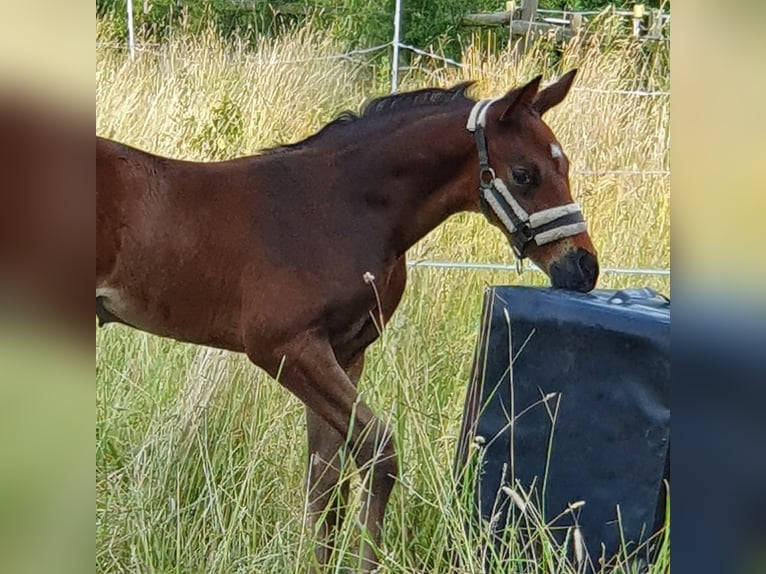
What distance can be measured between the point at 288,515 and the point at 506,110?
4.38 feet

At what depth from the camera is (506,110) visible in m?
2.79

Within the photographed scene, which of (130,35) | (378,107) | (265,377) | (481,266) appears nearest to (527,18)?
(378,107)

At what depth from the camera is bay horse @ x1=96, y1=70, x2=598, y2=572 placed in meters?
2.82

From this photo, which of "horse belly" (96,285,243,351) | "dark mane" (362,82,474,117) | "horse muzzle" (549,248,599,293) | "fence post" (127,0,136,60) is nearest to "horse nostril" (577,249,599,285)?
"horse muzzle" (549,248,599,293)

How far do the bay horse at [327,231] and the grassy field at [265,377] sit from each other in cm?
5

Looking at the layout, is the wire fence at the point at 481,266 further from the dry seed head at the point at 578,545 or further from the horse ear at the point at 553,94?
the dry seed head at the point at 578,545

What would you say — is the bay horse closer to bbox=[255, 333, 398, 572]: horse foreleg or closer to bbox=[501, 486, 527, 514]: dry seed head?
bbox=[255, 333, 398, 572]: horse foreleg

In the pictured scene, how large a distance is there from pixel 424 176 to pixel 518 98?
13.5 inches

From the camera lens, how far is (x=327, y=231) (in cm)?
287

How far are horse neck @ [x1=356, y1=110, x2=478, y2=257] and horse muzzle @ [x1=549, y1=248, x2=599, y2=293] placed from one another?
0.30 metres

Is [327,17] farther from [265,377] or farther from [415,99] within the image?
[265,377]

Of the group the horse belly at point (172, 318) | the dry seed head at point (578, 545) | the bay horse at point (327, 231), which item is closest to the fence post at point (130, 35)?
the bay horse at point (327, 231)

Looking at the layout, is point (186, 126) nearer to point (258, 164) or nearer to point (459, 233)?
point (258, 164)
